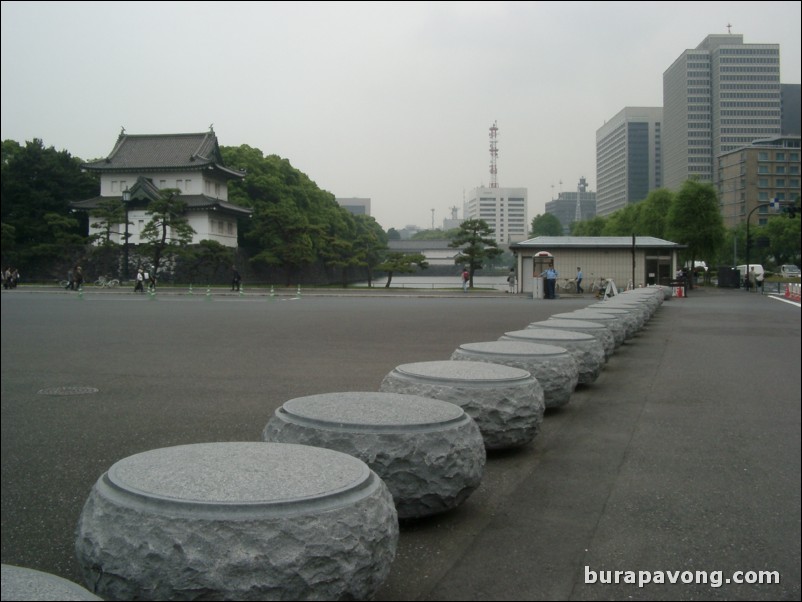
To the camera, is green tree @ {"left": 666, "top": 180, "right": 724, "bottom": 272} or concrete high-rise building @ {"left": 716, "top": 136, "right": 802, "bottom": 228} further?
green tree @ {"left": 666, "top": 180, "right": 724, "bottom": 272}

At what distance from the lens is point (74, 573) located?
122 inches

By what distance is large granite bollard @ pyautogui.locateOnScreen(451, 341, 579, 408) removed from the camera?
552 centimetres

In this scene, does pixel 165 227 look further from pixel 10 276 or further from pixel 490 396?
pixel 490 396

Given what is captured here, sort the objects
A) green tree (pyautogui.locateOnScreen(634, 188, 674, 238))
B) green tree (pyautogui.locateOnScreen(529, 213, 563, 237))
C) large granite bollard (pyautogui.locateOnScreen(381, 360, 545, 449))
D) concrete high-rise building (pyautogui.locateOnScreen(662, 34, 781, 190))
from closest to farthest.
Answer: concrete high-rise building (pyautogui.locateOnScreen(662, 34, 781, 190)) → large granite bollard (pyautogui.locateOnScreen(381, 360, 545, 449)) → green tree (pyautogui.locateOnScreen(634, 188, 674, 238)) → green tree (pyautogui.locateOnScreen(529, 213, 563, 237))

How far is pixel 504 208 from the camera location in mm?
87188

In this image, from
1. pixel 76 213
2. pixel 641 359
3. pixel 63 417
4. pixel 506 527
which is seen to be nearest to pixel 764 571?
pixel 506 527

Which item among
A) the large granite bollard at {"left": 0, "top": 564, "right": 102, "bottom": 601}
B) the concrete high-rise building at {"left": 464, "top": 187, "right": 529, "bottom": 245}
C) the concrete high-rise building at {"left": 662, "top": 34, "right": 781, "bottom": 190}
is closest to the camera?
the large granite bollard at {"left": 0, "top": 564, "right": 102, "bottom": 601}

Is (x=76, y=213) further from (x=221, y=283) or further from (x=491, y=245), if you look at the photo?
(x=491, y=245)

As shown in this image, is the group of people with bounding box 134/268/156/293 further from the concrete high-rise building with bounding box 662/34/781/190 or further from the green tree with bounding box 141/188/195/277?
the concrete high-rise building with bounding box 662/34/781/190

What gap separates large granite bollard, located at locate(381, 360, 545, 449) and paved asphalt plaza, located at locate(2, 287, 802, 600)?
23cm

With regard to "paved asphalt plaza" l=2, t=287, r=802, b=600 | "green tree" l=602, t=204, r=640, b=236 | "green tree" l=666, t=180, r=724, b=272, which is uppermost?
"green tree" l=602, t=204, r=640, b=236

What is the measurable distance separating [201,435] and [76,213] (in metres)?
7.66

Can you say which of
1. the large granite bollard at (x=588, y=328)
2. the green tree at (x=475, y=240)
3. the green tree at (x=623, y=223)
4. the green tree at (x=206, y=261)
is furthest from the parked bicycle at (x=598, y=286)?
the large granite bollard at (x=588, y=328)

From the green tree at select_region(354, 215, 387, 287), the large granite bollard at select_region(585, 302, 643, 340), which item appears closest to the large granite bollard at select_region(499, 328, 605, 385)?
the large granite bollard at select_region(585, 302, 643, 340)
